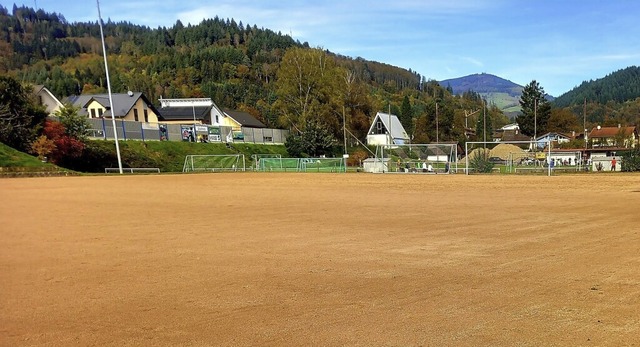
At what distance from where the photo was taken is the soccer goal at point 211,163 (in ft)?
126

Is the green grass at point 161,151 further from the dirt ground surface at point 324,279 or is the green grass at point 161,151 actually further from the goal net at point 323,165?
the dirt ground surface at point 324,279

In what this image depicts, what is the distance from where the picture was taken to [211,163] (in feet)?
129

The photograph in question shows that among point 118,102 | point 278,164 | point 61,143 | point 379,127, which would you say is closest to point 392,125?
point 379,127

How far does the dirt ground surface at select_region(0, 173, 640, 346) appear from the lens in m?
4.06

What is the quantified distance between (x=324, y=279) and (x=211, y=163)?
3541 cm

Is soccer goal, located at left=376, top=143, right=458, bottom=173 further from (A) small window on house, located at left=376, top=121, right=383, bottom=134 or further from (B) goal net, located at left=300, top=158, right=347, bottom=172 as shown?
(A) small window on house, located at left=376, top=121, right=383, bottom=134

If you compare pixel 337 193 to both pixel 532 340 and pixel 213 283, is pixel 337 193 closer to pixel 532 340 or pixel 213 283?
pixel 213 283

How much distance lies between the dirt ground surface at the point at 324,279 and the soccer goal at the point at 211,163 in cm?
2752

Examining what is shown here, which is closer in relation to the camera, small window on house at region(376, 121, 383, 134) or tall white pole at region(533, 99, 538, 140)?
small window on house at region(376, 121, 383, 134)

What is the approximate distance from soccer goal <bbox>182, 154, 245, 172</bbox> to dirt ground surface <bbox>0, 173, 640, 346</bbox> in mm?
27523

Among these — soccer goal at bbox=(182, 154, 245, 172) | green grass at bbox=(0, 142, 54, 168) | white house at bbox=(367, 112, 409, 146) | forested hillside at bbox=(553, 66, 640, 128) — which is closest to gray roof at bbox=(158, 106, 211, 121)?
white house at bbox=(367, 112, 409, 146)

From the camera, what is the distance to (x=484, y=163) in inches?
1309

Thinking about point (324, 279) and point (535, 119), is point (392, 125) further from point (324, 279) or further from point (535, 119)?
point (324, 279)

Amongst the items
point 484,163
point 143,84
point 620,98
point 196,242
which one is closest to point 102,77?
point 143,84
